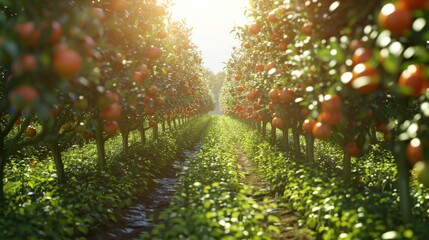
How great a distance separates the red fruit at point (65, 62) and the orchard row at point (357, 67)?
232 centimetres

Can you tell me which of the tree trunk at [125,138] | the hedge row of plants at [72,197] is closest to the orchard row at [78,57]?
the hedge row of plants at [72,197]

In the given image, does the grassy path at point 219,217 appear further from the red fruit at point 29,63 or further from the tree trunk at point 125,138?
the tree trunk at point 125,138

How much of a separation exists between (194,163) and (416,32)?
8.82 metres

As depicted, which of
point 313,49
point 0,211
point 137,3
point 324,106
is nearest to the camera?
point 324,106

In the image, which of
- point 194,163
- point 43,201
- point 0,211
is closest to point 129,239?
point 43,201

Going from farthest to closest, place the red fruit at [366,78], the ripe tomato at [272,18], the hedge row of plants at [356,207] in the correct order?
the ripe tomato at [272,18]
the hedge row of plants at [356,207]
the red fruit at [366,78]

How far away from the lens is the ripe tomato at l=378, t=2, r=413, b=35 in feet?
10.6

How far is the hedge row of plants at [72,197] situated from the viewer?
5.66 metres

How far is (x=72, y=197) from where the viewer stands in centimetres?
738

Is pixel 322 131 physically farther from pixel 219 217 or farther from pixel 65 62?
pixel 65 62

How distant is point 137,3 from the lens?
23.6 feet

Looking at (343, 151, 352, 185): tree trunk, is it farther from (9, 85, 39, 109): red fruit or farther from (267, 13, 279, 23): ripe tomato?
(9, 85, 39, 109): red fruit

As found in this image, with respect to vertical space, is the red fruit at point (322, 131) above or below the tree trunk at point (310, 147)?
above

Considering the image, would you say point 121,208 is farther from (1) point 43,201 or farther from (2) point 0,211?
(2) point 0,211
